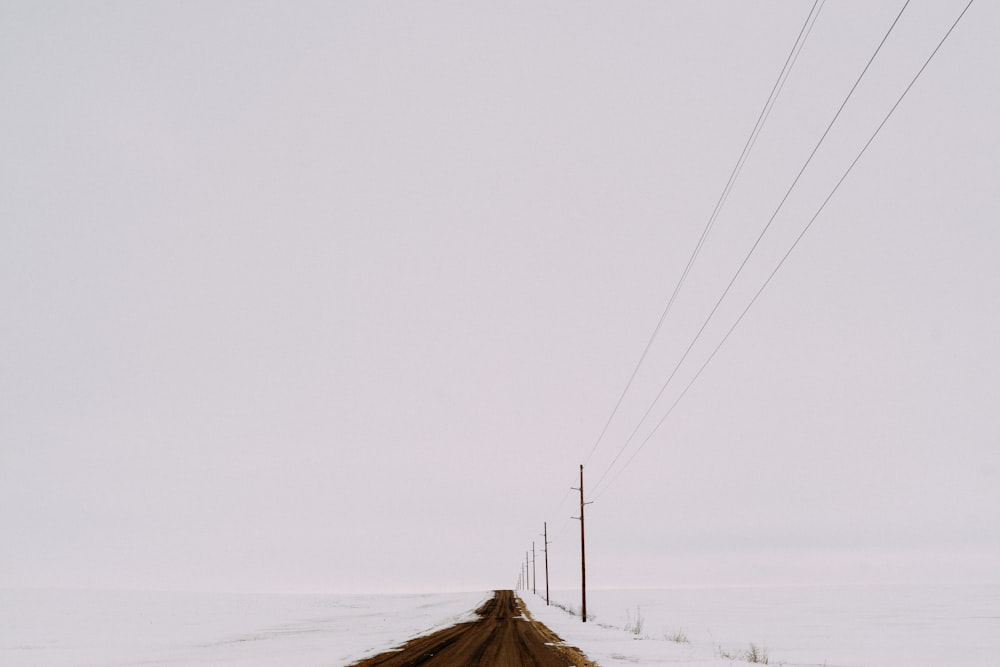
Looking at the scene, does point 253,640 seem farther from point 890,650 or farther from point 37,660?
point 890,650

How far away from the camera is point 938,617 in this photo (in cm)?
4966

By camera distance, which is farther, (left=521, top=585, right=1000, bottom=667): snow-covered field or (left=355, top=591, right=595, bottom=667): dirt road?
(left=521, top=585, right=1000, bottom=667): snow-covered field

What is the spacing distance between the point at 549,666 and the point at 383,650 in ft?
22.7

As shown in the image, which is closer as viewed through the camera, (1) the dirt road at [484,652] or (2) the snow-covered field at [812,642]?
(1) the dirt road at [484,652]

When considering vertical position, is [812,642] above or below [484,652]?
below

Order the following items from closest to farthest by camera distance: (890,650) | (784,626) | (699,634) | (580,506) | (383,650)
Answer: (383,650) → (890,650) → (699,634) → (784,626) → (580,506)

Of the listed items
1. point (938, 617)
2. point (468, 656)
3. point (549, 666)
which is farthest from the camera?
point (938, 617)

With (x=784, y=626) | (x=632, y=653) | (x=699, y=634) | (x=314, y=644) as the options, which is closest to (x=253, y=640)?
(x=314, y=644)

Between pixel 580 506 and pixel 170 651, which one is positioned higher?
pixel 580 506

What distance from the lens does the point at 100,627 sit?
143 feet

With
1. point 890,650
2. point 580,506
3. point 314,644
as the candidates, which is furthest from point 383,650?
point 580,506

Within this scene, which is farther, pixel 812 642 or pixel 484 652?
pixel 812 642

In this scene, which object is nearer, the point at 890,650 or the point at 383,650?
the point at 383,650

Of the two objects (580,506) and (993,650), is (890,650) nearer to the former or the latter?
(993,650)
